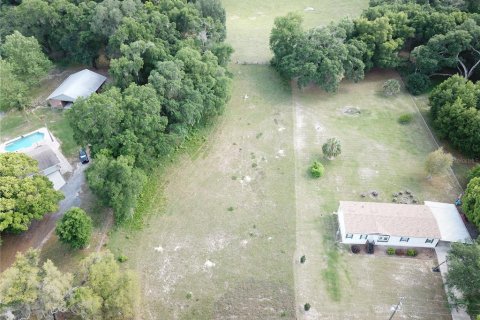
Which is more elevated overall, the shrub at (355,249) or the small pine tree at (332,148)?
the small pine tree at (332,148)

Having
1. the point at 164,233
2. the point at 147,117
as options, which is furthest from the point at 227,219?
the point at 147,117

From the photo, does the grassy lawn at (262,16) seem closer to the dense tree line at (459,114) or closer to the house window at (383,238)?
the dense tree line at (459,114)

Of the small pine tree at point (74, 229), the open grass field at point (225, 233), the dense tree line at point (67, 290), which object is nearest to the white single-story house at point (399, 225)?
the open grass field at point (225, 233)

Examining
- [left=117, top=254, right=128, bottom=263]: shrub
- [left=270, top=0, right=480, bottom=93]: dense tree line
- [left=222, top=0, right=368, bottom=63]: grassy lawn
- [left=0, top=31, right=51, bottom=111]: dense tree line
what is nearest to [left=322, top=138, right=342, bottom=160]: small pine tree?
[left=270, top=0, right=480, bottom=93]: dense tree line

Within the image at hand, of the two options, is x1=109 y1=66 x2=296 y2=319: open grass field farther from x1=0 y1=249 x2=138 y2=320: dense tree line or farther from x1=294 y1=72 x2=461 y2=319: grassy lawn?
x1=0 y1=249 x2=138 y2=320: dense tree line

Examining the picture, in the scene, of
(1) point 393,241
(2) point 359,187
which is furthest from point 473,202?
(2) point 359,187

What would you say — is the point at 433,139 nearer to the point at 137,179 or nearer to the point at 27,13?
the point at 137,179
